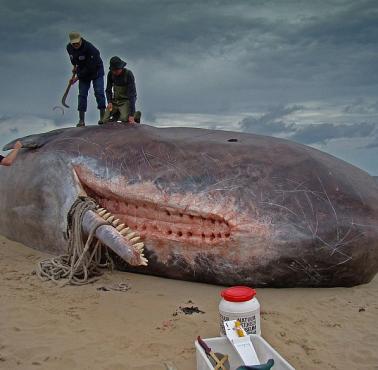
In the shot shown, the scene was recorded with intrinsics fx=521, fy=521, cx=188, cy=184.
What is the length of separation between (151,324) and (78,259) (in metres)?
1.48

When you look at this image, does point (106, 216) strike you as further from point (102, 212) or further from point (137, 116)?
point (137, 116)

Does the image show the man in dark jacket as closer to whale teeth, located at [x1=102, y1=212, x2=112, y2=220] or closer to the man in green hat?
the man in green hat

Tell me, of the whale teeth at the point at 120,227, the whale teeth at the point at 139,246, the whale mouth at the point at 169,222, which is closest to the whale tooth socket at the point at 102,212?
the whale mouth at the point at 169,222

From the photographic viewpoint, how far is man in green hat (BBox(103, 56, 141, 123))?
316 inches

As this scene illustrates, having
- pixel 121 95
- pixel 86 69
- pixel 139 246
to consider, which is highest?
pixel 86 69

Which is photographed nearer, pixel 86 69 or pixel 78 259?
pixel 78 259

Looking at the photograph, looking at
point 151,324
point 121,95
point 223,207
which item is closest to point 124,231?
point 223,207

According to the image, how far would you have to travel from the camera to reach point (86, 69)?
8.48 m

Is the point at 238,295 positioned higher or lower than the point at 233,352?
higher

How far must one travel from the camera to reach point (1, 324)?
4.42 metres

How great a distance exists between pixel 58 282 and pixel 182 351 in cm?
202

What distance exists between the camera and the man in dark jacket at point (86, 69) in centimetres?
841

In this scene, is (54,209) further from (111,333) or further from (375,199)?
(375,199)

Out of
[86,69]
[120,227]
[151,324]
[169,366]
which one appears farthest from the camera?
[86,69]
